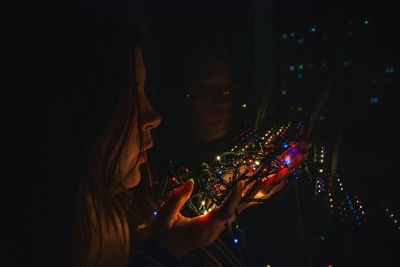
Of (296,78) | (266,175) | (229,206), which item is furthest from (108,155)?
(296,78)

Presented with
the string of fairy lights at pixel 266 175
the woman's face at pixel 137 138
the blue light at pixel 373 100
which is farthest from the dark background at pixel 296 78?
the woman's face at pixel 137 138

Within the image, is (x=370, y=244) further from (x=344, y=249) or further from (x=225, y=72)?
(x=225, y=72)

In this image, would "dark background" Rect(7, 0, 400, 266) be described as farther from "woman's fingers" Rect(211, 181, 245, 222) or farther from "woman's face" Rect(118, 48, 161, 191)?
"woman's face" Rect(118, 48, 161, 191)

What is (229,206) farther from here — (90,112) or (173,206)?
(90,112)

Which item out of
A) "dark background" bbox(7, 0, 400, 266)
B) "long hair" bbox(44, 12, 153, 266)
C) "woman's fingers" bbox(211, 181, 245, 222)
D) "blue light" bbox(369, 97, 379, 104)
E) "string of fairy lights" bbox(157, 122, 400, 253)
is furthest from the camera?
"blue light" bbox(369, 97, 379, 104)

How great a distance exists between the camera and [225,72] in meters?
1.94

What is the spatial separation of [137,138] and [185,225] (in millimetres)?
270

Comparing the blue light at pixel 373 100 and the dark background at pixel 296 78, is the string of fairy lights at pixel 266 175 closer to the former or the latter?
the dark background at pixel 296 78

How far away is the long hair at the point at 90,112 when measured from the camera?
0.65 metres

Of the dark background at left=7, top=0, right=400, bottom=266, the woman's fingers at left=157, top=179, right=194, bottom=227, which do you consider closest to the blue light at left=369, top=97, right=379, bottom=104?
the dark background at left=7, top=0, right=400, bottom=266

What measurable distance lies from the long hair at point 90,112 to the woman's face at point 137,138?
23mm

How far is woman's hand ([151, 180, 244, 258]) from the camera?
78 centimetres

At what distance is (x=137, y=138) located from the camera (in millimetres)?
765

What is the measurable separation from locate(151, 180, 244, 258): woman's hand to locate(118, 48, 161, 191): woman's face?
5.2 inches
